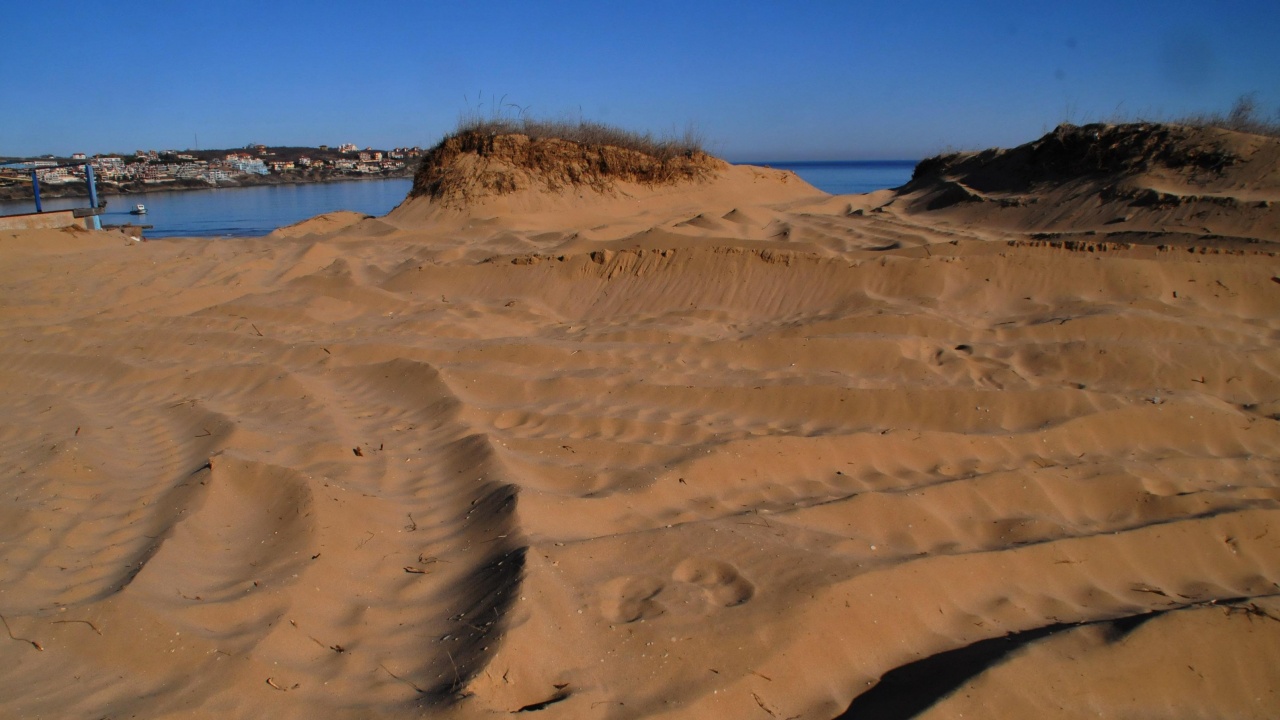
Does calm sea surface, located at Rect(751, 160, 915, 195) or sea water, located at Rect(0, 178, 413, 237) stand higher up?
calm sea surface, located at Rect(751, 160, 915, 195)

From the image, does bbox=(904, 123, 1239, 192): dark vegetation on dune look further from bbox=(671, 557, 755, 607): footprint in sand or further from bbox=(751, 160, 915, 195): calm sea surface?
bbox=(751, 160, 915, 195): calm sea surface

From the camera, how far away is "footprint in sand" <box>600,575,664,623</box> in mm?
2191

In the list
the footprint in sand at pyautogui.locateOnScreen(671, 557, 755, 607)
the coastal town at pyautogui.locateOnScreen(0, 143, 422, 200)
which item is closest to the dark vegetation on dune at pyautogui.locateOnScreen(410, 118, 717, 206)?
the footprint in sand at pyautogui.locateOnScreen(671, 557, 755, 607)

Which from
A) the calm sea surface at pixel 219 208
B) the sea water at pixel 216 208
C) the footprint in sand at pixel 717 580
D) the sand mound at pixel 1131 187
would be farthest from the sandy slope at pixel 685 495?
the calm sea surface at pixel 219 208

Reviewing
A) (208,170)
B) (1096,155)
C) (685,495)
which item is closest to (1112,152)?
(1096,155)

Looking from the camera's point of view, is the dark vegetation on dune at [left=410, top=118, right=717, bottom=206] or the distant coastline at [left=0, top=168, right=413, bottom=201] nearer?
the dark vegetation on dune at [left=410, top=118, right=717, bottom=206]

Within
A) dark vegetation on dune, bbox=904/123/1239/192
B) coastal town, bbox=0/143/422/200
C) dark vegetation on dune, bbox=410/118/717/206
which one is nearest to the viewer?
dark vegetation on dune, bbox=904/123/1239/192

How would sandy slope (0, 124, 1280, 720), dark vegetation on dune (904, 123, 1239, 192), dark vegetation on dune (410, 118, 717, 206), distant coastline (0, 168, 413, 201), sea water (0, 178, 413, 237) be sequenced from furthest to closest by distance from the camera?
distant coastline (0, 168, 413, 201) < sea water (0, 178, 413, 237) < dark vegetation on dune (410, 118, 717, 206) < dark vegetation on dune (904, 123, 1239, 192) < sandy slope (0, 124, 1280, 720)

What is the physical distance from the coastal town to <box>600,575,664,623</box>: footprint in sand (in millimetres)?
37849

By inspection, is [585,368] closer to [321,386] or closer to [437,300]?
[321,386]

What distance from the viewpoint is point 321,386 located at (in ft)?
14.6

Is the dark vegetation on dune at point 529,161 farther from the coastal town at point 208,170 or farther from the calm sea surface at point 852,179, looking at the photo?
the coastal town at point 208,170

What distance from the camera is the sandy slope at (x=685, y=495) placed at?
6.41 ft

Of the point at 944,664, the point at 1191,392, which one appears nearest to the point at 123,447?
the point at 944,664
